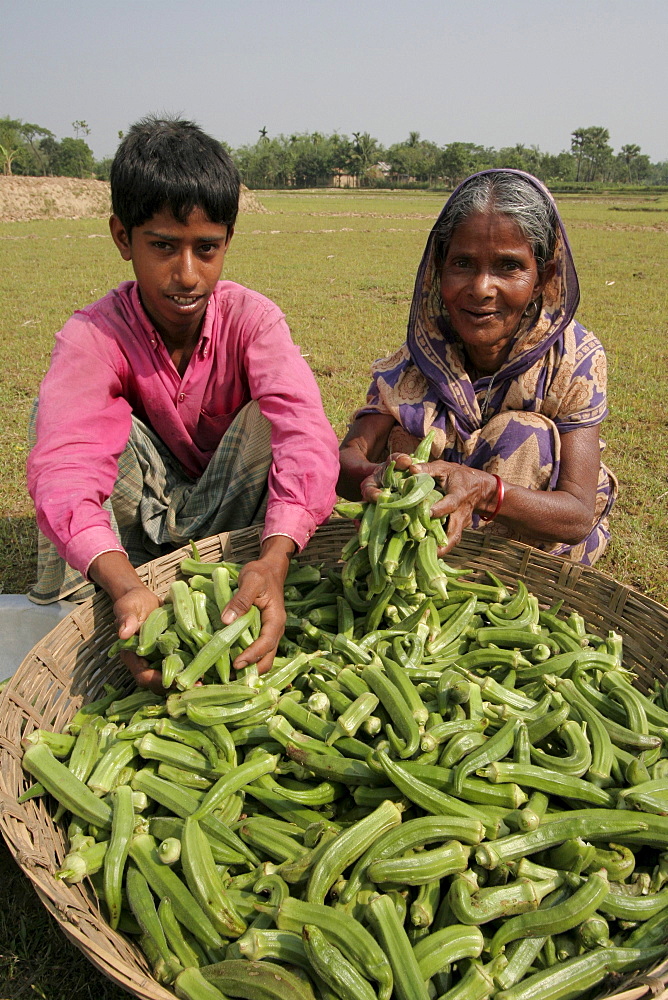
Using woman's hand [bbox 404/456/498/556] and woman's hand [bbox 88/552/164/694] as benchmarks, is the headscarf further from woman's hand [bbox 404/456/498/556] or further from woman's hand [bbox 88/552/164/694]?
woman's hand [bbox 88/552/164/694]

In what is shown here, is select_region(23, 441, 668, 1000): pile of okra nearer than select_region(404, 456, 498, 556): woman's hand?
Yes

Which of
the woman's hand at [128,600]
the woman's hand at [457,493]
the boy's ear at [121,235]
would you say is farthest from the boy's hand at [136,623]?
the boy's ear at [121,235]

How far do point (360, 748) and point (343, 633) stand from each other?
657mm

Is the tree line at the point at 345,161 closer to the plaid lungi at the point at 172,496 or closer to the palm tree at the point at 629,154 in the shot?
the palm tree at the point at 629,154

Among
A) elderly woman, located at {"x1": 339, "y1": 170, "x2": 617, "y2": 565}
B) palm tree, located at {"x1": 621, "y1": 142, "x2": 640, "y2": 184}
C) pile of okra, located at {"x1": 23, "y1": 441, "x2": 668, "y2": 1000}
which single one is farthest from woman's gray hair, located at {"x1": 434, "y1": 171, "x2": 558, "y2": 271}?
palm tree, located at {"x1": 621, "y1": 142, "x2": 640, "y2": 184}

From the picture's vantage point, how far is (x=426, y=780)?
95.7 inches

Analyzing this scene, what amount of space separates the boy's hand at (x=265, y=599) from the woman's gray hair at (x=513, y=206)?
172 cm

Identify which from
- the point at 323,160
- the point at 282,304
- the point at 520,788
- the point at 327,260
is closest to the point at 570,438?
the point at 520,788

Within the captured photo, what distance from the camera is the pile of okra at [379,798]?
2.09m

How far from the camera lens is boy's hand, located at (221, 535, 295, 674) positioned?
9.16 feet

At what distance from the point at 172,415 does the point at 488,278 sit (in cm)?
173

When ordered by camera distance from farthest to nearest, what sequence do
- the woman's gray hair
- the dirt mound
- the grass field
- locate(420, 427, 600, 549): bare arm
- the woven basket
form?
the dirt mound < the woman's gray hair < locate(420, 427, 600, 549): bare arm < the grass field < the woven basket

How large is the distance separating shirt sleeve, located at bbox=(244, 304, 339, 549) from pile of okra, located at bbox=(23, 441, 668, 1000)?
0.78 ft

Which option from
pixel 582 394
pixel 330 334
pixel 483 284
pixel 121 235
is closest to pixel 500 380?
pixel 582 394
